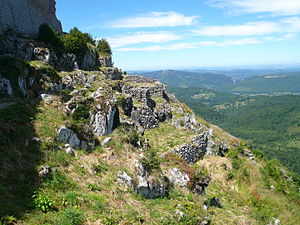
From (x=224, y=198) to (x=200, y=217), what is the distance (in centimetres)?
813

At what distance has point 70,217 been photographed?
7.71 metres

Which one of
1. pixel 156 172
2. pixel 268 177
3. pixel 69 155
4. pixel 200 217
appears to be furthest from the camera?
pixel 268 177

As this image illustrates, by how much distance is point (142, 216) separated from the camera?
957 centimetres

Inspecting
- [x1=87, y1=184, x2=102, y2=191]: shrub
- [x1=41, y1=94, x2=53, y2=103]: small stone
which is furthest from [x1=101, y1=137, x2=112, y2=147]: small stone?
[x1=41, y1=94, x2=53, y2=103]: small stone

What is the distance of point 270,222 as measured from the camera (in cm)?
1519

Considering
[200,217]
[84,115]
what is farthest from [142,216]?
[84,115]

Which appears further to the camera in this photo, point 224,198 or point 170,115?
point 170,115

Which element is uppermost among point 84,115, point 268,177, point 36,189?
point 84,115

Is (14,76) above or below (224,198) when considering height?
above

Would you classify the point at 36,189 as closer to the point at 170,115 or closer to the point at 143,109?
the point at 143,109

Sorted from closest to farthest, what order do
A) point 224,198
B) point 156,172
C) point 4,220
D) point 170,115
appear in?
point 4,220
point 156,172
point 224,198
point 170,115

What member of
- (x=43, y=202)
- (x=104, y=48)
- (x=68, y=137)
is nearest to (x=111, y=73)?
(x=104, y=48)

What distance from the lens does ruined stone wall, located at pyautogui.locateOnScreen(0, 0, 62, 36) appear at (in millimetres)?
20422

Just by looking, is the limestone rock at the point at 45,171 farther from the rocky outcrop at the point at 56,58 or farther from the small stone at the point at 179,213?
the rocky outcrop at the point at 56,58
